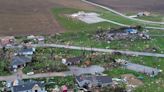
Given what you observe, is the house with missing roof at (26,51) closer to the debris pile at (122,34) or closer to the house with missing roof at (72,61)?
the house with missing roof at (72,61)

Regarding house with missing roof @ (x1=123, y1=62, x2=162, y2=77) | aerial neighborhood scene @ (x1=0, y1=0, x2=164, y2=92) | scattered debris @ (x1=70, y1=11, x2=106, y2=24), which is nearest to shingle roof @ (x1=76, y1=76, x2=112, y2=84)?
aerial neighborhood scene @ (x1=0, y1=0, x2=164, y2=92)

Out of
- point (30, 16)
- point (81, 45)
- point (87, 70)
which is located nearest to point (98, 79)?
point (87, 70)

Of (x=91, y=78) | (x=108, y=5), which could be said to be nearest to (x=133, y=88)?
(x=91, y=78)

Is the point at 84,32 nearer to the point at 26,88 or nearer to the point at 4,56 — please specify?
the point at 4,56

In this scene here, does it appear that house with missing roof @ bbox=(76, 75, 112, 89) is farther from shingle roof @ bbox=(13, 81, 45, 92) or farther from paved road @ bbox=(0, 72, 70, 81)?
shingle roof @ bbox=(13, 81, 45, 92)

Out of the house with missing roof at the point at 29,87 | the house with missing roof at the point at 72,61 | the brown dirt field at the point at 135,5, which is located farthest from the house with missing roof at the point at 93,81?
the brown dirt field at the point at 135,5

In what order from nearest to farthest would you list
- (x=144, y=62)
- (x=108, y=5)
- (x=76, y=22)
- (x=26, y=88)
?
(x=26, y=88)
(x=144, y=62)
(x=76, y=22)
(x=108, y=5)

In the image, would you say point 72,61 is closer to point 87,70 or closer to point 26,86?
point 87,70
